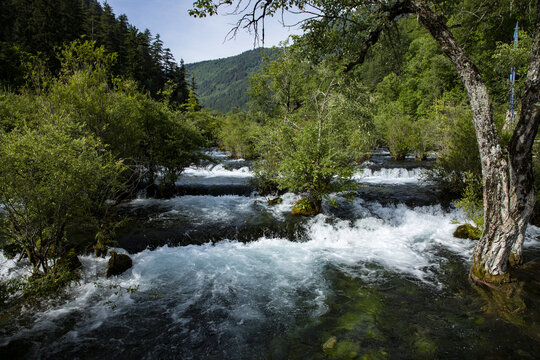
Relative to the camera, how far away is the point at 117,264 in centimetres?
788

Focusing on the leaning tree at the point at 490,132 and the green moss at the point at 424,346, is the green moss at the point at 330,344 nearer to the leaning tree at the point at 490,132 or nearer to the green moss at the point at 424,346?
the green moss at the point at 424,346

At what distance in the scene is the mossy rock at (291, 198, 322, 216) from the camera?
41.1 ft

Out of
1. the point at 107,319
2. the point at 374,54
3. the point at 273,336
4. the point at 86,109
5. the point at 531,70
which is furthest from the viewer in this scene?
the point at 86,109

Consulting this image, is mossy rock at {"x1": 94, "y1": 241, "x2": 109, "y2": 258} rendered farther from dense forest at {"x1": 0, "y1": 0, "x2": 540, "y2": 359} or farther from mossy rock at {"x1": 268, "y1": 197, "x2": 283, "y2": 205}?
mossy rock at {"x1": 268, "y1": 197, "x2": 283, "y2": 205}

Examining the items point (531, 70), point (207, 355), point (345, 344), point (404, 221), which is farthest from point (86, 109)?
point (404, 221)

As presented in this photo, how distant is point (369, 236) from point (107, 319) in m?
9.38

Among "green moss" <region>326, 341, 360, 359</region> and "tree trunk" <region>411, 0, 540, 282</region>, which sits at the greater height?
"tree trunk" <region>411, 0, 540, 282</region>

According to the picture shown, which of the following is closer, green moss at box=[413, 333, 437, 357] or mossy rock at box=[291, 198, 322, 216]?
green moss at box=[413, 333, 437, 357]

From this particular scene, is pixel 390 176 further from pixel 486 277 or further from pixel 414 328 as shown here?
pixel 414 328

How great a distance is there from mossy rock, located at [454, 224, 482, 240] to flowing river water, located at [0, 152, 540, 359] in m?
0.30

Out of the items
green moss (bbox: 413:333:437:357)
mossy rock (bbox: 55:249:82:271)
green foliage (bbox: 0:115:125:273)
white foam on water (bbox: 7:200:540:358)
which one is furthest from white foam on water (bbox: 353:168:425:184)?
green foliage (bbox: 0:115:125:273)

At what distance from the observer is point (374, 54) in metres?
7.23

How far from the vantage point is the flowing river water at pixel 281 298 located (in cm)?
482

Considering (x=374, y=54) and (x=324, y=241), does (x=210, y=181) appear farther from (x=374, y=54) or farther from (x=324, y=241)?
(x=374, y=54)
